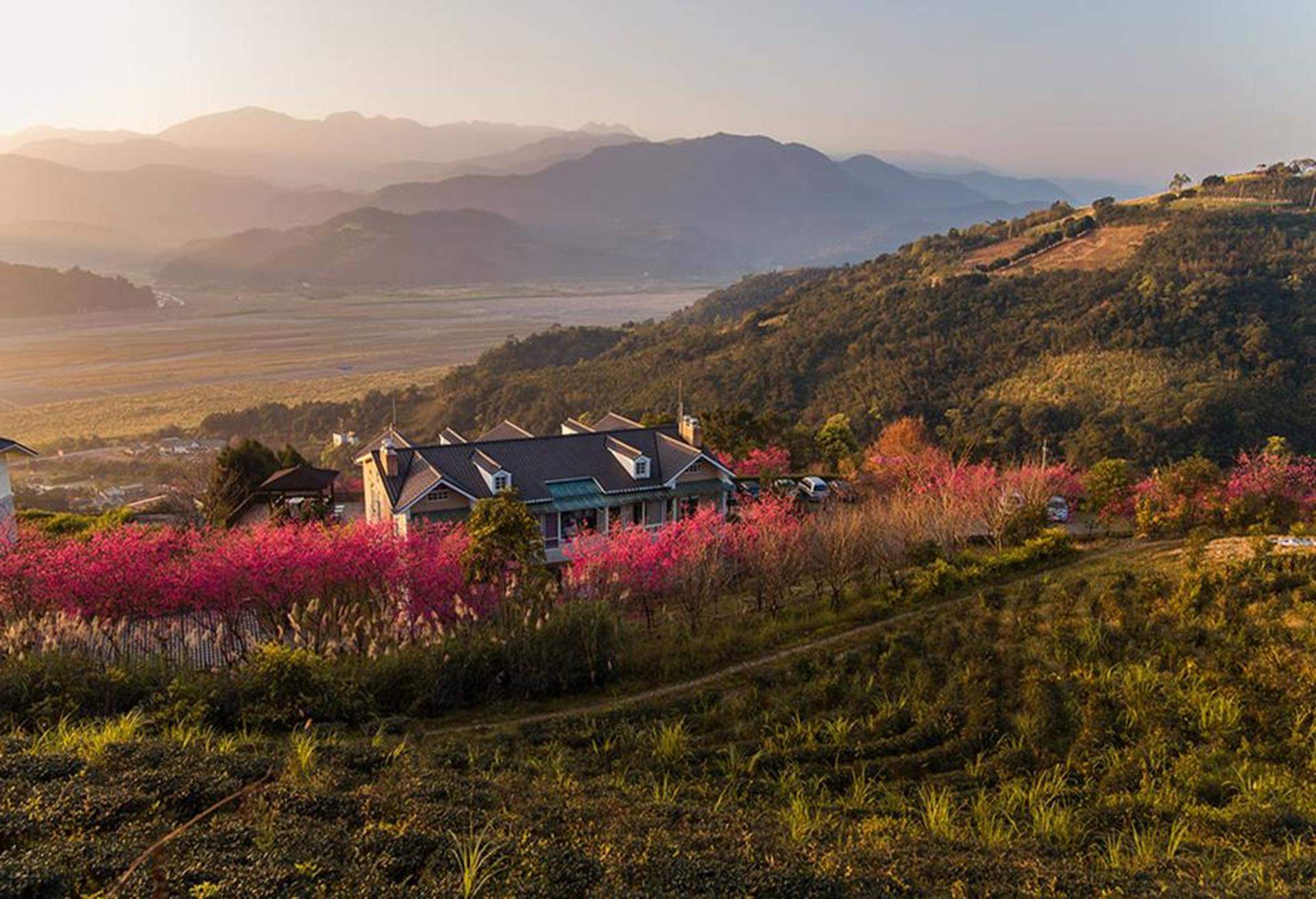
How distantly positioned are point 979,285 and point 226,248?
521ft

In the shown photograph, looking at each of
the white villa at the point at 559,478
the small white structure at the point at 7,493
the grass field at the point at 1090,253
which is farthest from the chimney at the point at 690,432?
the grass field at the point at 1090,253

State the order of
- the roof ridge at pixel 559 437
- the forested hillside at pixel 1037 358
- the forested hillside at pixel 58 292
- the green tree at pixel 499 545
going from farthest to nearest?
the forested hillside at pixel 58 292 < the forested hillside at pixel 1037 358 < the roof ridge at pixel 559 437 < the green tree at pixel 499 545

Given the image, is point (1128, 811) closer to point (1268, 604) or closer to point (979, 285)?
point (1268, 604)

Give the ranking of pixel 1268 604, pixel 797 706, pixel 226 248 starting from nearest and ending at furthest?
pixel 797 706
pixel 1268 604
pixel 226 248

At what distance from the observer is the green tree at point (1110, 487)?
20.6 metres

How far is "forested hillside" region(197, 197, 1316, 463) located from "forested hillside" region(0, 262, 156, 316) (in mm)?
53565

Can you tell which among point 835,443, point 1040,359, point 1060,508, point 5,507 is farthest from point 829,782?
point 1040,359

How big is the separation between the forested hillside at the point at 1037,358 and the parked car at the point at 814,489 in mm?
4362

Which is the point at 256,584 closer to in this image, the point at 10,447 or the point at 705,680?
the point at 705,680

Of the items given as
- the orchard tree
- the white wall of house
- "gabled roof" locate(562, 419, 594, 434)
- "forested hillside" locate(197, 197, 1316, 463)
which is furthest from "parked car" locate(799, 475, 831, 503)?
the white wall of house

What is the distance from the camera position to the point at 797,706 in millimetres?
10297

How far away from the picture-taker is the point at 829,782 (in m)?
8.57

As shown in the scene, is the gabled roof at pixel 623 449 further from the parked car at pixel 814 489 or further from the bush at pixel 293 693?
the bush at pixel 293 693

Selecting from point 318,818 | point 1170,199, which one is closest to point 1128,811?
point 318,818
